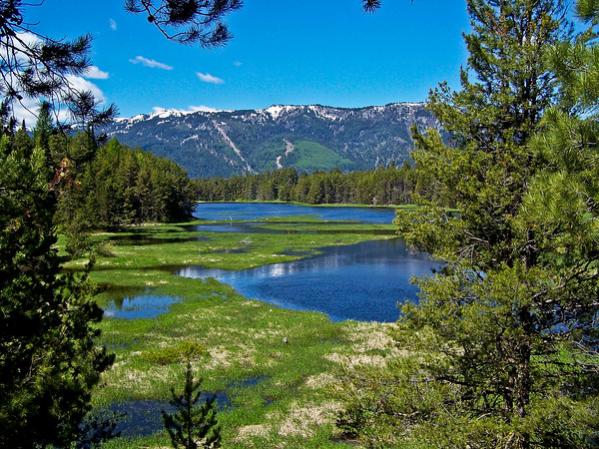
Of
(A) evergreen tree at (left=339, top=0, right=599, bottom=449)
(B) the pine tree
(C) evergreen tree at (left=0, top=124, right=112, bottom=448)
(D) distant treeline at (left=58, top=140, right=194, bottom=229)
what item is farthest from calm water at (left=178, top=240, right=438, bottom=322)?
(D) distant treeline at (left=58, top=140, right=194, bottom=229)

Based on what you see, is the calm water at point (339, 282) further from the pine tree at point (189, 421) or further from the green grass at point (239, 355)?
the pine tree at point (189, 421)

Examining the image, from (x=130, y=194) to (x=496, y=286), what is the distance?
4802 inches

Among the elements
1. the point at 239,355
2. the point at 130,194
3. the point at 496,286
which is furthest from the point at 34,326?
the point at 130,194

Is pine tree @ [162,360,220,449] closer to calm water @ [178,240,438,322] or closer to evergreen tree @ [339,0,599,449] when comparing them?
evergreen tree @ [339,0,599,449]

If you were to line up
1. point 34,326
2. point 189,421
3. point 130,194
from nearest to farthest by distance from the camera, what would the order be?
point 34,326 → point 189,421 → point 130,194

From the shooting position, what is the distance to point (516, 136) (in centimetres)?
1491

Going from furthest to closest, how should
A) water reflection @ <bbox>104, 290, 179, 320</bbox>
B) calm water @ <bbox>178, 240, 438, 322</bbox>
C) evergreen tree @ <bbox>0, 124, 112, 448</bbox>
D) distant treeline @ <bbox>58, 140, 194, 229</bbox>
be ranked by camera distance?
distant treeline @ <bbox>58, 140, 194, 229</bbox> < calm water @ <bbox>178, 240, 438, 322</bbox> < water reflection @ <bbox>104, 290, 179, 320</bbox> < evergreen tree @ <bbox>0, 124, 112, 448</bbox>

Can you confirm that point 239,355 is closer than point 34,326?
No

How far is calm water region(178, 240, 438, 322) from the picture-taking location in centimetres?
4297

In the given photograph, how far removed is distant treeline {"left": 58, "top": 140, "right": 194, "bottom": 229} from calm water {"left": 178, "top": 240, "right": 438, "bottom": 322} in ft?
137

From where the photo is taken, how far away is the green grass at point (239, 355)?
68.8 ft

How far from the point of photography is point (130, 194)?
12344cm

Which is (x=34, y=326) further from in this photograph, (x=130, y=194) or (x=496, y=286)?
(x=130, y=194)

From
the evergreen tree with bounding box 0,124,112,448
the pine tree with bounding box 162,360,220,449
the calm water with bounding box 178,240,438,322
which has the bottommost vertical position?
the calm water with bounding box 178,240,438,322
